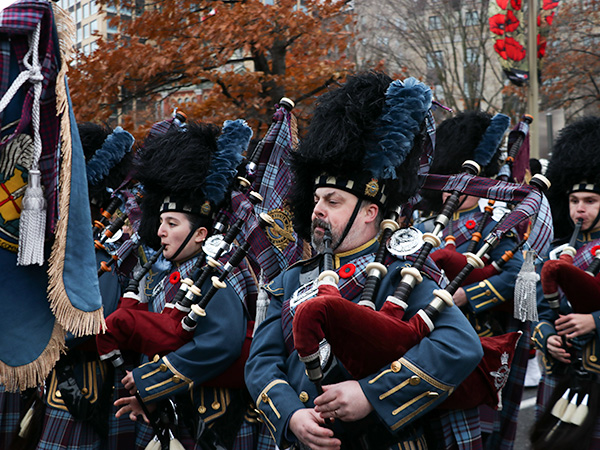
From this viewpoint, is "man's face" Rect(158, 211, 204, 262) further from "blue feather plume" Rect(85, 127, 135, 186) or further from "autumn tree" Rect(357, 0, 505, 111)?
"autumn tree" Rect(357, 0, 505, 111)

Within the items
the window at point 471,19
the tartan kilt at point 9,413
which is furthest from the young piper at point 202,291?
the window at point 471,19

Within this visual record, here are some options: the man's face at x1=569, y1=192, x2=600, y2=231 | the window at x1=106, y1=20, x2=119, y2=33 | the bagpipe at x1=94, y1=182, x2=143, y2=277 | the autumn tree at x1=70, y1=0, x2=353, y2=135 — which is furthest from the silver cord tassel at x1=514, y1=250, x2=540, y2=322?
the window at x1=106, y1=20, x2=119, y2=33

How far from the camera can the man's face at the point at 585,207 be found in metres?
4.81

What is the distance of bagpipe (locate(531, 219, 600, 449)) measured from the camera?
4.04 m

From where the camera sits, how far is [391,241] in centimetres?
299

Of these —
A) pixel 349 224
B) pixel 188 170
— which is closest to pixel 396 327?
pixel 349 224

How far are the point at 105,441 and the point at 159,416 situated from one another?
2.60ft

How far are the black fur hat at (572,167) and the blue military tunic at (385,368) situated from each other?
8.23 ft

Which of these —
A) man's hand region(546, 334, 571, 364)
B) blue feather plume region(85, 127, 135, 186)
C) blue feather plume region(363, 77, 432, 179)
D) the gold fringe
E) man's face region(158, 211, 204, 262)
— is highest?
blue feather plume region(363, 77, 432, 179)

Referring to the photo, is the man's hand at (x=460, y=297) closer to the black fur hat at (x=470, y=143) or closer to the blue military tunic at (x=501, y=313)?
the blue military tunic at (x=501, y=313)

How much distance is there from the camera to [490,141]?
5.60 metres

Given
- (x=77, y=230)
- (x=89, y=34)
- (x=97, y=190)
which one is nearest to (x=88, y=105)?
(x=89, y=34)

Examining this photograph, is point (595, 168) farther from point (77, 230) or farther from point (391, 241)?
point (77, 230)

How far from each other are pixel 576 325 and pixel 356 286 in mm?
1889
